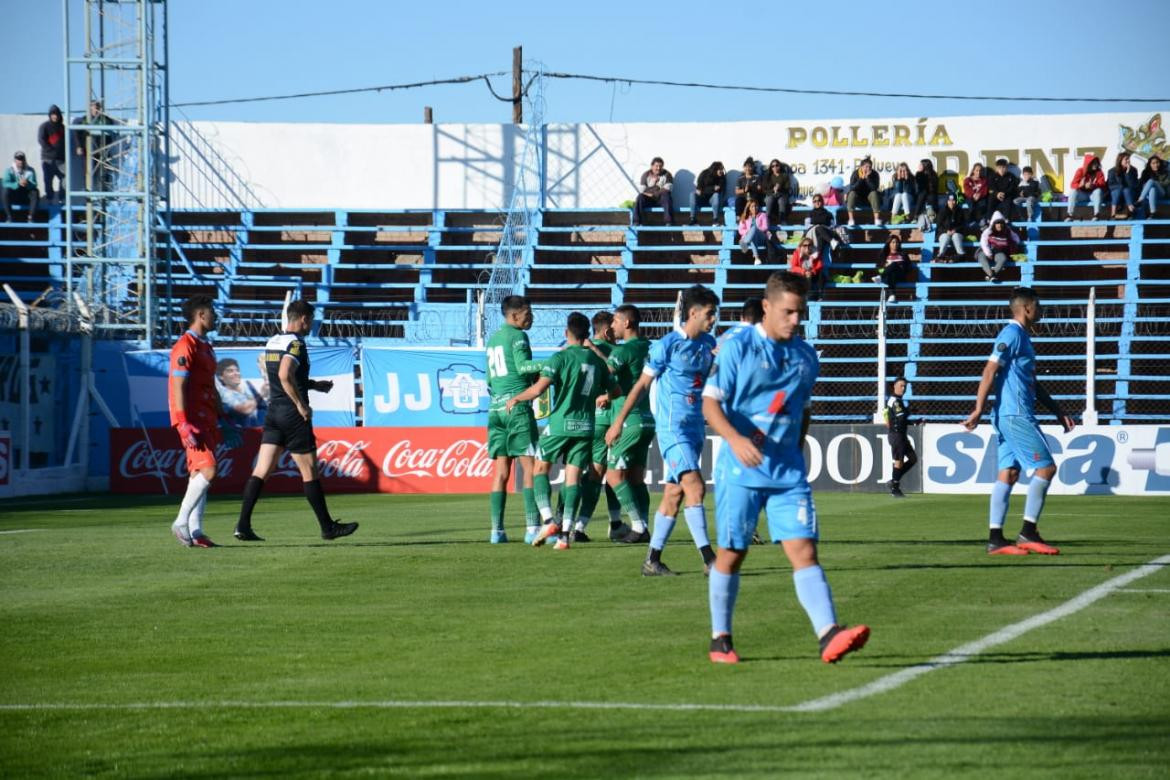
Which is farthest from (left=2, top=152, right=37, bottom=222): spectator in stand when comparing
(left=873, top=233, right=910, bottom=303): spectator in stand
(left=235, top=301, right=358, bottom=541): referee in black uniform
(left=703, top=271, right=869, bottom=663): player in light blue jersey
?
(left=703, top=271, right=869, bottom=663): player in light blue jersey

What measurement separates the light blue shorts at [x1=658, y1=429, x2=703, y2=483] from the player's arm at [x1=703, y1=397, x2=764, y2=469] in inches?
163

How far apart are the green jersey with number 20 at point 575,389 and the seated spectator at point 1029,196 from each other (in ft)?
74.9

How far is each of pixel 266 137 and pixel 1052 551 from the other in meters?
30.5

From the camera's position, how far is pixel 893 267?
33.0 meters

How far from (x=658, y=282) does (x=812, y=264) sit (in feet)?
14.8

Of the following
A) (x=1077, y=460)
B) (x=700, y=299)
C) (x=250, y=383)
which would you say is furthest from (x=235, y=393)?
(x=700, y=299)

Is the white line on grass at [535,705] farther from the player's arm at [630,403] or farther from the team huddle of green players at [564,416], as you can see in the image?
the team huddle of green players at [564,416]

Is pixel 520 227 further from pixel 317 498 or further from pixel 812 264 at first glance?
pixel 317 498

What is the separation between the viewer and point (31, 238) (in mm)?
37250

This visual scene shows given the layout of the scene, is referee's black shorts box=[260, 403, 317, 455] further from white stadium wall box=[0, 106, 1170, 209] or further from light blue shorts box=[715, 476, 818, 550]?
white stadium wall box=[0, 106, 1170, 209]

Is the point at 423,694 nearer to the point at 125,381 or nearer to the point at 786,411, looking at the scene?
the point at 786,411

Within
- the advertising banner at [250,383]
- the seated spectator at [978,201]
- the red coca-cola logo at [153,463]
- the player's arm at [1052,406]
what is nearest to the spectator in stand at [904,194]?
the seated spectator at [978,201]

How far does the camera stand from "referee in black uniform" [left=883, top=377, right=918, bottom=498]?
86.6 ft

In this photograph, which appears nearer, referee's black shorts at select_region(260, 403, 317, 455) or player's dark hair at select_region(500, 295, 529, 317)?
player's dark hair at select_region(500, 295, 529, 317)
